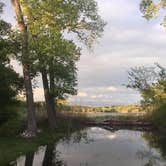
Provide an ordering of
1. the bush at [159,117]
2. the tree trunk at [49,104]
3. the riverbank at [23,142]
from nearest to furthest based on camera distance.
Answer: the riverbank at [23,142], the tree trunk at [49,104], the bush at [159,117]

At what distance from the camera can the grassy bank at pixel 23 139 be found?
98.6ft

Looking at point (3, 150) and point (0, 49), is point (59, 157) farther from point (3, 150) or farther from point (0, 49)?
point (0, 49)

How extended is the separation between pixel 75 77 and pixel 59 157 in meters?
24.0

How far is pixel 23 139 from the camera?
3925 cm

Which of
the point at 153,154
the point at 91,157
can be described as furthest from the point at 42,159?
the point at 153,154

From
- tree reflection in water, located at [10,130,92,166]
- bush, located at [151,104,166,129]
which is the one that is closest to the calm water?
tree reflection in water, located at [10,130,92,166]

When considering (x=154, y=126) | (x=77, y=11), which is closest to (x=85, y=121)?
(x=154, y=126)

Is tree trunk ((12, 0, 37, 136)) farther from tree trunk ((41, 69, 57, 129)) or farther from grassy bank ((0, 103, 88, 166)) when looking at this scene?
tree trunk ((41, 69, 57, 129))

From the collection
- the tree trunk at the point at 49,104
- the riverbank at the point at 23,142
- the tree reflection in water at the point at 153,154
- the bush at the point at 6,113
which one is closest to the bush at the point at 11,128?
the bush at the point at 6,113

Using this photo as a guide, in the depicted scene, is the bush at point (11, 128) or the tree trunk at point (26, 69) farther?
the bush at point (11, 128)

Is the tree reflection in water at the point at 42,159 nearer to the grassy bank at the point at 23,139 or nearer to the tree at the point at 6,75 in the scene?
the grassy bank at the point at 23,139

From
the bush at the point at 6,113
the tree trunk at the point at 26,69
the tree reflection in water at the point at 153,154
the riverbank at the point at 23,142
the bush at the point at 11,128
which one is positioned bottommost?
the tree reflection in water at the point at 153,154

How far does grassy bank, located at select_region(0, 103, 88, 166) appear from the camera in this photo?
30047 millimetres

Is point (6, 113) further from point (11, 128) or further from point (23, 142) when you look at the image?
point (23, 142)
